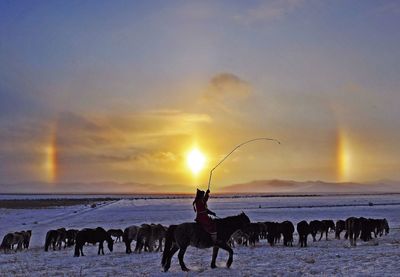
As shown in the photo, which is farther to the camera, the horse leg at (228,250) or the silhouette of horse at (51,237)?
the silhouette of horse at (51,237)

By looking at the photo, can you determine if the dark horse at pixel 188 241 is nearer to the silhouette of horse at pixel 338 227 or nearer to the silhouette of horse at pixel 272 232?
the silhouette of horse at pixel 272 232

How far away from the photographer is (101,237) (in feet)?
70.0

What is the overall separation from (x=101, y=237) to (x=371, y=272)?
12.4 meters

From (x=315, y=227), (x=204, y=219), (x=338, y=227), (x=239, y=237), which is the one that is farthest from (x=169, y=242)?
(x=338, y=227)

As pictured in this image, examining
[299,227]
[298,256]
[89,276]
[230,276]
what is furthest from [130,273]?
[299,227]

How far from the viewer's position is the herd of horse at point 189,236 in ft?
46.9

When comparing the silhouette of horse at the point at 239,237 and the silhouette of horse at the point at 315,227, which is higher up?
the silhouette of horse at the point at 315,227

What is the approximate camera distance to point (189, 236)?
1423 centimetres

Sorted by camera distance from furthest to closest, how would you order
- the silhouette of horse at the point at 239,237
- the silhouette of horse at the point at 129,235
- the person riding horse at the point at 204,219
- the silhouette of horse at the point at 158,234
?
the silhouette of horse at the point at 239,237 < the silhouette of horse at the point at 158,234 < the silhouette of horse at the point at 129,235 < the person riding horse at the point at 204,219

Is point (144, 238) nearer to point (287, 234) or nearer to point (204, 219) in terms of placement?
point (287, 234)

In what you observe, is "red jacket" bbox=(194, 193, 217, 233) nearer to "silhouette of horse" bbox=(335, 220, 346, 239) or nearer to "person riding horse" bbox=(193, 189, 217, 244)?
"person riding horse" bbox=(193, 189, 217, 244)

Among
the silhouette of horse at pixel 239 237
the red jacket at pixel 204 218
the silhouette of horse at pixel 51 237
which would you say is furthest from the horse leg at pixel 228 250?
the silhouette of horse at pixel 51 237

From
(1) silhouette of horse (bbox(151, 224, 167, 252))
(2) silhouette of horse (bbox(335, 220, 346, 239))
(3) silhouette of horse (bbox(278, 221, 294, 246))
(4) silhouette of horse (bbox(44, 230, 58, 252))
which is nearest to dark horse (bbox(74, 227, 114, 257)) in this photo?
(1) silhouette of horse (bbox(151, 224, 167, 252))

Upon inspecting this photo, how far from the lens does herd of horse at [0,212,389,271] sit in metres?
14.3
